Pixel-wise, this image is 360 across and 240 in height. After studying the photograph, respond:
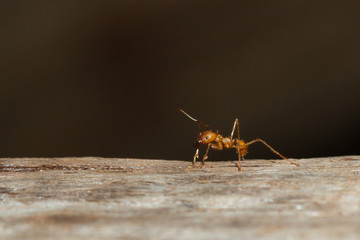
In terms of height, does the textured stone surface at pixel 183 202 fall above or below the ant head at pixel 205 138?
below

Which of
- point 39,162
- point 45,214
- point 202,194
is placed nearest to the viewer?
point 45,214

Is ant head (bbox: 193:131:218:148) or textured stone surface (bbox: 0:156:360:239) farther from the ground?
ant head (bbox: 193:131:218:148)

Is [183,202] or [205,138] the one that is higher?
[205,138]

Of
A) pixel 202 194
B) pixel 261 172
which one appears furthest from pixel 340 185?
pixel 202 194

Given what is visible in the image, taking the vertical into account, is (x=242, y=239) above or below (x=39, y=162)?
below

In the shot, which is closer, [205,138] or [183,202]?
[183,202]

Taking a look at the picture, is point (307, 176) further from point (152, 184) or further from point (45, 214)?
point (45, 214)

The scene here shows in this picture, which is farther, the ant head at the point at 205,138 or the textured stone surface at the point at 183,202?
the ant head at the point at 205,138

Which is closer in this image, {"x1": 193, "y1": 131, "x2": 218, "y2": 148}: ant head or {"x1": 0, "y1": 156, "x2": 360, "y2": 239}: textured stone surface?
{"x1": 0, "y1": 156, "x2": 360, "y2": 239}: textured stone surface
